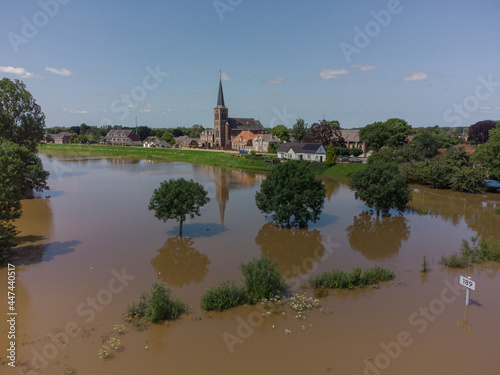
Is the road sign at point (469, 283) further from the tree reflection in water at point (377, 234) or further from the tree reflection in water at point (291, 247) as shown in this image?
the tree reflection in water at point (291, 247)

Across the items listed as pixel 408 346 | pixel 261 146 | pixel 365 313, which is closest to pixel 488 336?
pixel 408 346

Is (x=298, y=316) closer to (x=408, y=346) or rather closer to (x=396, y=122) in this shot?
(x=408, y=346)

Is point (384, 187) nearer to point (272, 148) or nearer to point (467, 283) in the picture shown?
point (467, 283)

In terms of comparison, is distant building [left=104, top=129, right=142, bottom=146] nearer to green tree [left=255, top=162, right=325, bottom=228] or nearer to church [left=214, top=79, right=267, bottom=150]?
church [left=214, top=79, right=267, bottom=150]

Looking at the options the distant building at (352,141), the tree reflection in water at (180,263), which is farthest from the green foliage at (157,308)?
the distant building at (352,141)

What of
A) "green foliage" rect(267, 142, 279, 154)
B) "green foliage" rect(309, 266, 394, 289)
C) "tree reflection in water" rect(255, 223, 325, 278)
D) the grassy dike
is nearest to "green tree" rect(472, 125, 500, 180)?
the grassy dike
